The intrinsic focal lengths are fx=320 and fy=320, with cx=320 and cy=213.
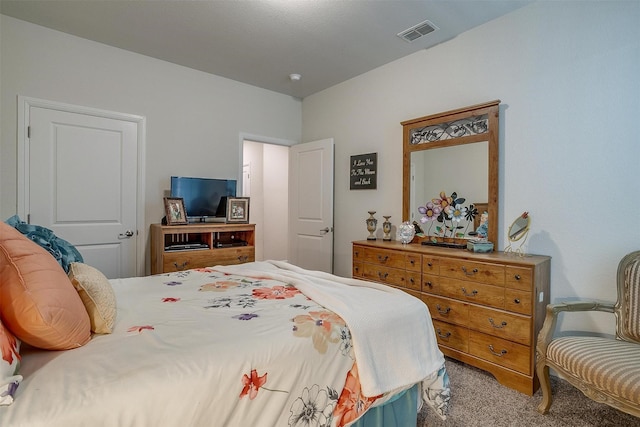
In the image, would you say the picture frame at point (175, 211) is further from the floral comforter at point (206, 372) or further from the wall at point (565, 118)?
the wall at point (565, 118)

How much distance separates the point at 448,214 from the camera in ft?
9.48

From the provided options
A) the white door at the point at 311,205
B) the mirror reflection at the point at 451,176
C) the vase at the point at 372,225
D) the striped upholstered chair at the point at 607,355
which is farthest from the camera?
the white door at the point at 311,205

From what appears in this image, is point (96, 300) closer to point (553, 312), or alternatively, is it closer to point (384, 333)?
point (384, 333)

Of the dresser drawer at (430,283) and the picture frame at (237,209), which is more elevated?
the picture frame at (237,209)

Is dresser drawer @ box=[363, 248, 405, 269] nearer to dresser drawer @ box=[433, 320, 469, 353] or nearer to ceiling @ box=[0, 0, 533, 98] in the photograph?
dresser drawer @ box=[433, 320, 469, 353]

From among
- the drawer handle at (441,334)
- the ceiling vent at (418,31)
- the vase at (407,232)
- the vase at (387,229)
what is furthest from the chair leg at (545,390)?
the ceiling vent at (418,31)

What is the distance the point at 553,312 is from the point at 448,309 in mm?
717

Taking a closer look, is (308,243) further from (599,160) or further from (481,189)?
(599,160)

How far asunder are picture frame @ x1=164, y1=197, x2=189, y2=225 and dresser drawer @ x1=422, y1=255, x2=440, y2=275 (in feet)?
8.06

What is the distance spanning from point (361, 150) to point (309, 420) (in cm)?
313

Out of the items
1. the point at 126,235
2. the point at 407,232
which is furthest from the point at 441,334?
the point at 126,235

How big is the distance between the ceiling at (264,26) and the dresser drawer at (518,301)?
2179 millimetres

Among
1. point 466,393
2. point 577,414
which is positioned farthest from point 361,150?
point 577,414

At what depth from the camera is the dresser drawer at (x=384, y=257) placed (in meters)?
2.85
